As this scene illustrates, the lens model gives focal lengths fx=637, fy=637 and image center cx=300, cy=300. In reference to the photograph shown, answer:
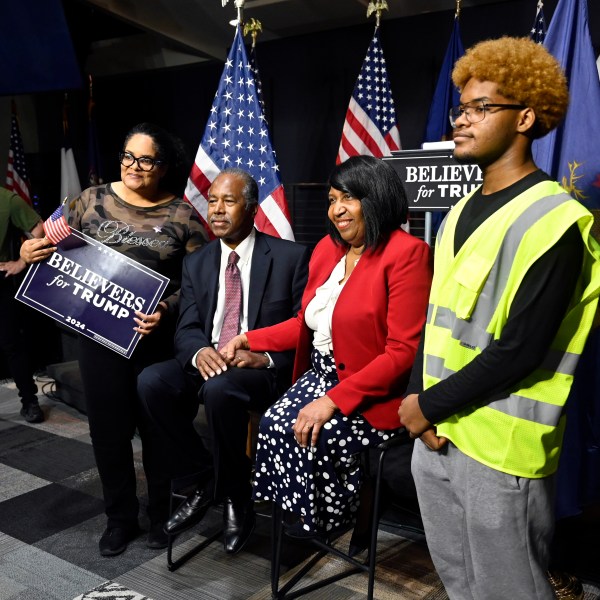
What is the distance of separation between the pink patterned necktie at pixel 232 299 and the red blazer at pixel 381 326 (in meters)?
0.61

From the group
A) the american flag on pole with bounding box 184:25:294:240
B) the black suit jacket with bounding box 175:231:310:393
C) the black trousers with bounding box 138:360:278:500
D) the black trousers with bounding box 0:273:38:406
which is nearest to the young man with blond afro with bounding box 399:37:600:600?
the black trousers with bounding box 138:360:278:500

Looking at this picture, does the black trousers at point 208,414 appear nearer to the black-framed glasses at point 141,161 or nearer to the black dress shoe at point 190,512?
the black dress shoe at point 190,512

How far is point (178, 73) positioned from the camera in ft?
21.1

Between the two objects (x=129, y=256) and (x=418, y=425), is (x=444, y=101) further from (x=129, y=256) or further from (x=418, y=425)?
(x=418, y=425)

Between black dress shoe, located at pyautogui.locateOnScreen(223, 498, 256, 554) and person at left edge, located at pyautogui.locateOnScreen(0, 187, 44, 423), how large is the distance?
2.22 metres

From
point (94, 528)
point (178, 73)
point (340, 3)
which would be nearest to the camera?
point (94, 528)

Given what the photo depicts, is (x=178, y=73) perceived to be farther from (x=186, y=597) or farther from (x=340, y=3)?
(x=186, y=597)

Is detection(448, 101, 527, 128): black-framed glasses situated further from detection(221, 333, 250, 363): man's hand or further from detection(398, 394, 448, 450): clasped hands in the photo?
detection(221, 333, 250, 363): man's hand

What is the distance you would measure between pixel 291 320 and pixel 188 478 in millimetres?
755

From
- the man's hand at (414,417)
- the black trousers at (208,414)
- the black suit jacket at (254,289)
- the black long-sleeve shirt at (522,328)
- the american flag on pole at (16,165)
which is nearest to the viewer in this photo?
the black long-sleeve shirt at (522,328)

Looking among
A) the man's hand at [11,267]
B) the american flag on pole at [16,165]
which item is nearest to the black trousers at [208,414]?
the man's hand at [11,267]

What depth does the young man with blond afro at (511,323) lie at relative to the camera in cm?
134

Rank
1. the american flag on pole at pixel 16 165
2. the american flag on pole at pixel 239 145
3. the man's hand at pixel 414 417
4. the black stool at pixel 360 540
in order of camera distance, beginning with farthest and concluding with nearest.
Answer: the american flag on pole at pixel 16 165 < the american flag on pole at pixel 239 145 < the black stool at pixel 360 540 < the man's hand at pixel 414 417

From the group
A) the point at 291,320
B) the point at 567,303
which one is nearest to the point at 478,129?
the point at 567,303
